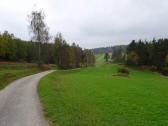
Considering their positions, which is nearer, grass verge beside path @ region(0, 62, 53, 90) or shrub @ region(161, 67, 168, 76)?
grass verge beside path @ region(0, 62, 53, 90)

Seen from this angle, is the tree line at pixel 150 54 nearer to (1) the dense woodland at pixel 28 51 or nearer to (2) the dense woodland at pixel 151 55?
(2) the dense woodland at pixel 151 55

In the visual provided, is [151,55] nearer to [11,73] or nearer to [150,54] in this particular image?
[150,54]

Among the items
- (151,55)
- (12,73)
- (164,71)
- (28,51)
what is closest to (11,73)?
(12,73)

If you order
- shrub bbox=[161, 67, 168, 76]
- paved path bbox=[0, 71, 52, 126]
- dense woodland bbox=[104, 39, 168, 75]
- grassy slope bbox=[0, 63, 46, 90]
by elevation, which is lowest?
shrub bbox=[161, 67, 168, 76]

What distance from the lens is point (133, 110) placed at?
50.6 ft

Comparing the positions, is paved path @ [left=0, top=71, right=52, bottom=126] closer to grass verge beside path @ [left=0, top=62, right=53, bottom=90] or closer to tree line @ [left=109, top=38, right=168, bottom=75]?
grass verge beside path @ [left=0, top=62, right=53, bottom=90]

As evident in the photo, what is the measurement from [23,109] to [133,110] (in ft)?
21.2

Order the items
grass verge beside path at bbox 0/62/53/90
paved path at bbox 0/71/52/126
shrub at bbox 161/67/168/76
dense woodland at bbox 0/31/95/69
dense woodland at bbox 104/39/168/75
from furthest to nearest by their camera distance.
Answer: dense woodland at bbox 104/39/168/75 → shrub at bbox 161/67/168/76 → dense woodland at bbox 0/31/95/69 → grass verge beside path at bbox 0/62/53/90 → paved path at bbox 0/71/52/126

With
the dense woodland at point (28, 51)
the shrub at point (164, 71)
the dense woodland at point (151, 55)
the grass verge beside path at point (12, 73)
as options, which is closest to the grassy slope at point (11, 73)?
the grass verge beside path at point (12, 73)

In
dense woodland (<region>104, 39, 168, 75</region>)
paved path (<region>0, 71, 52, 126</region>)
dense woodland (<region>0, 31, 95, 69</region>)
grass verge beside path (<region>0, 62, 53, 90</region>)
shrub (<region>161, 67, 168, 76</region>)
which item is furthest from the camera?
dense woodland (<region>104, 39, 168, 75</region>)

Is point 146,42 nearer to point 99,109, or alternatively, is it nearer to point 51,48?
point 51,48

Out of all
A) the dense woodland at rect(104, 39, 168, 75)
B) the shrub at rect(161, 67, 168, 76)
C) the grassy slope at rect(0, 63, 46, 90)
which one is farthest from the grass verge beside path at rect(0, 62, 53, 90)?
the dense woodland at rect(104, 39, 168, 75)

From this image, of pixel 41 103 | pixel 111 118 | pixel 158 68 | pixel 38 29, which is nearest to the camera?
pixel 111 118

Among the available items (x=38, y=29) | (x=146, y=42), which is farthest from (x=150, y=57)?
(x=38, y=29)
